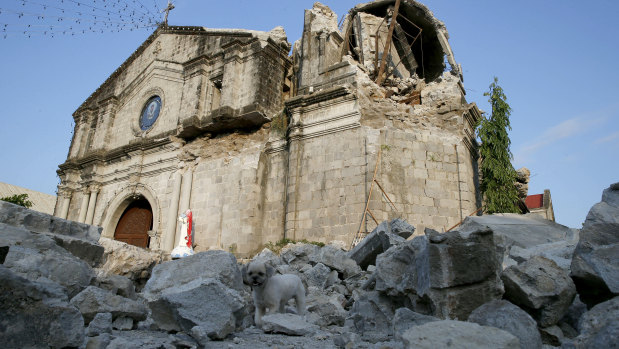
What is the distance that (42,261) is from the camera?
3.86 metres

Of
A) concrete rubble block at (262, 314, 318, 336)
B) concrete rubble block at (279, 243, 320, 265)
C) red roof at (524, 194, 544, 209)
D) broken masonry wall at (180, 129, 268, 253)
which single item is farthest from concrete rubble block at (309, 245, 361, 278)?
red roof at (524, 194, 544, 209)

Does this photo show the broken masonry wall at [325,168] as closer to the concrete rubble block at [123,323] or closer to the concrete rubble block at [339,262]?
the concrete rubble block at [339,262]

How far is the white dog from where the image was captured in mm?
3971

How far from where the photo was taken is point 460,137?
32.3 ft

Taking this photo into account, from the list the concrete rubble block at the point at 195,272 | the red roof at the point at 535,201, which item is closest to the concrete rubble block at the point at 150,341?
the concrete rubble block at the point at 195,272

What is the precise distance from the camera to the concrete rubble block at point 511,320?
Answer: 8.38 feet

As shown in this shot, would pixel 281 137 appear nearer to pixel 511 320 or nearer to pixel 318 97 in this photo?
pixel 318 97

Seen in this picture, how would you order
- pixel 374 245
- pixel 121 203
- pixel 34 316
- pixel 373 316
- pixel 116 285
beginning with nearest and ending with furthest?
1. pixel 34 316
2. pixel 373 316
3. pixel 116 285
4. pixel 374 245
5. pixel 121 203

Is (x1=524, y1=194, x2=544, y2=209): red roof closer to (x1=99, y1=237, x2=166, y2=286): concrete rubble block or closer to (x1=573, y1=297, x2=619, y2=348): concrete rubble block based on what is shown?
(x1=99, y1=237, x2=166, y2=286): concrete rubble block

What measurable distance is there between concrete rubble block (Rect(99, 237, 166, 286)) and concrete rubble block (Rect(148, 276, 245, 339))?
346 centimetres

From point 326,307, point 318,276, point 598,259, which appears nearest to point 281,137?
point 318,276

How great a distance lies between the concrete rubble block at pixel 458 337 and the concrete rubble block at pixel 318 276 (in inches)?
145

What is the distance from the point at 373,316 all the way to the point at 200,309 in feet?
5.23

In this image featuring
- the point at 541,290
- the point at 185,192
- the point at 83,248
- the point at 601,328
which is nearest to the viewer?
the point at 601,328
